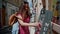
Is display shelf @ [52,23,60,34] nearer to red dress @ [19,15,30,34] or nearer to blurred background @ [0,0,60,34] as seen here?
blurred background @ [0,0,60,34]

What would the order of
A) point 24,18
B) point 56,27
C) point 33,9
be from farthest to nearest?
point 24,18
point 33,9
point 56,27

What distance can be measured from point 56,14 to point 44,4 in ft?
0.52

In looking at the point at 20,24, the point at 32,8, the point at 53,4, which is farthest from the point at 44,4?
the point at 20,24

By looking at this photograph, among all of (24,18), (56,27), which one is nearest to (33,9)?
Answer: (24,18)

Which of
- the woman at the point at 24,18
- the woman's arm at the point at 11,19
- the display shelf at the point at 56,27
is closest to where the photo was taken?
the display shelf at the point at 56,27

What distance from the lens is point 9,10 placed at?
1469mm

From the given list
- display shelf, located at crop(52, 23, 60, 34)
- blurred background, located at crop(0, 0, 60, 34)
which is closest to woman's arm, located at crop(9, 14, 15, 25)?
blurred background, located at crop(0, 0, 60, 34)

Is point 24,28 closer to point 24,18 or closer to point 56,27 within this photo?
point 24,18

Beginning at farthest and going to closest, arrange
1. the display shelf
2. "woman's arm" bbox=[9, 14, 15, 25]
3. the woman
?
"woman's arm" bbox=[9, 14, 15, 25], the woman, the display shelf

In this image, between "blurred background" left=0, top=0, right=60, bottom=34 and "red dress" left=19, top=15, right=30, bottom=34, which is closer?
"blurred background" left=0, top=0, right=60, bottom=34

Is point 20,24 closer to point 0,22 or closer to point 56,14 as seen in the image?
point 0,22

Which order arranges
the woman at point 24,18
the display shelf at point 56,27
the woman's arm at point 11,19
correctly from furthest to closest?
the woman's arm at point 11,19
the woman at point 24,18
the display shelf at point 56,27

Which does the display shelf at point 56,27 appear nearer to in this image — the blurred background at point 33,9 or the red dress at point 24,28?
the blurred background at point 33,9

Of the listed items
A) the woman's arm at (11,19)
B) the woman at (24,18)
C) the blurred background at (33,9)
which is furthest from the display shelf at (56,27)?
the woman's arm at (11,19)
